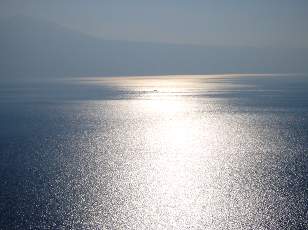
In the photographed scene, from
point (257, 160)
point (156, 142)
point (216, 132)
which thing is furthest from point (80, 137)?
point (257, 160)

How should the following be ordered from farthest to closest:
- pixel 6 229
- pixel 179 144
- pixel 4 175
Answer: pixel 179 144
pixel 4 175
pixel 6 229

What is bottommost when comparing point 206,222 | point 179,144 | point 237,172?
point 206,222

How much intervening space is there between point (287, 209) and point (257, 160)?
14.9 m

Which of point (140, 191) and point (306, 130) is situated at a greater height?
point (306, 130)

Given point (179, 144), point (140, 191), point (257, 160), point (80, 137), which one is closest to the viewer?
point (140, 191)

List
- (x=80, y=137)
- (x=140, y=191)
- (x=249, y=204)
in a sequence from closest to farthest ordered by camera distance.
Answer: (x=249, y=204)
(x=140, y=191)
(x=80, y=137)

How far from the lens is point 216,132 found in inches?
2391

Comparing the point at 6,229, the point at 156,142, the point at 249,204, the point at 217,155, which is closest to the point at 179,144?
the point at 156,142

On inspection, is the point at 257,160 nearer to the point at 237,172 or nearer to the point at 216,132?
the point at 237,172

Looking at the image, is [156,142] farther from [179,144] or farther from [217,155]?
[217,155]

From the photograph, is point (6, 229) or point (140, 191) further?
point (140, 191)

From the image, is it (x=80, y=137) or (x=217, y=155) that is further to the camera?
(x=80, y=137)

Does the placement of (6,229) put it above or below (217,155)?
below

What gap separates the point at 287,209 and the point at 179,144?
27.0m
